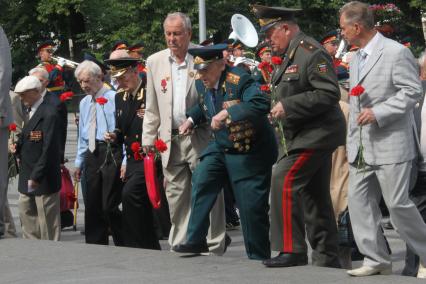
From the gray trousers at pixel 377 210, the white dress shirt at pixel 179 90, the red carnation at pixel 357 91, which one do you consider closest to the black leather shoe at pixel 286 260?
the gray trousers at pixel 377 210

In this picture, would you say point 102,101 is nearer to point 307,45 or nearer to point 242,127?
point 242,127

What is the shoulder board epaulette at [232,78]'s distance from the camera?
882 cm

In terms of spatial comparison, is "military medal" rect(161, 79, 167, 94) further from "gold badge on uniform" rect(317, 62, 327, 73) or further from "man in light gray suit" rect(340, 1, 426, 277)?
"man in light gray suit" rect(340, 1, 426, 277)

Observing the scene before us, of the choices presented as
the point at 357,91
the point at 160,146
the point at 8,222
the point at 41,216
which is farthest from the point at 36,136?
the point at 357,91

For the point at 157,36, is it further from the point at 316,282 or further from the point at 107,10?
the point at 316,282

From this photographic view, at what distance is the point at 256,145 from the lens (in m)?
8.73

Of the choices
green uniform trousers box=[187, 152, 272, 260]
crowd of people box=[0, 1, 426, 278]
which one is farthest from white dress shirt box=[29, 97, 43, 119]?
green uniform trousers box=[187, 152, 272, 260]

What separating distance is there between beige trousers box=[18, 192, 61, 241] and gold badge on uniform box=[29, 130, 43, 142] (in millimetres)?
511

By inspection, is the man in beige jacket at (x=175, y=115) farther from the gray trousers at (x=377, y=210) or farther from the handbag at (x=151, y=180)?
the gray trousers at (x=377, y=210)

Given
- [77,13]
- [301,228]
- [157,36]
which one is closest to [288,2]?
[157,36]

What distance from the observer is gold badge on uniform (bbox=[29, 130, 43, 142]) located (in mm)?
10770

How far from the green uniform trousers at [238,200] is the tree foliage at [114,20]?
2989 cm

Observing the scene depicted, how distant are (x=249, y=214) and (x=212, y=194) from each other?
0.31 metres

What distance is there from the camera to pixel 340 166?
419 inches
